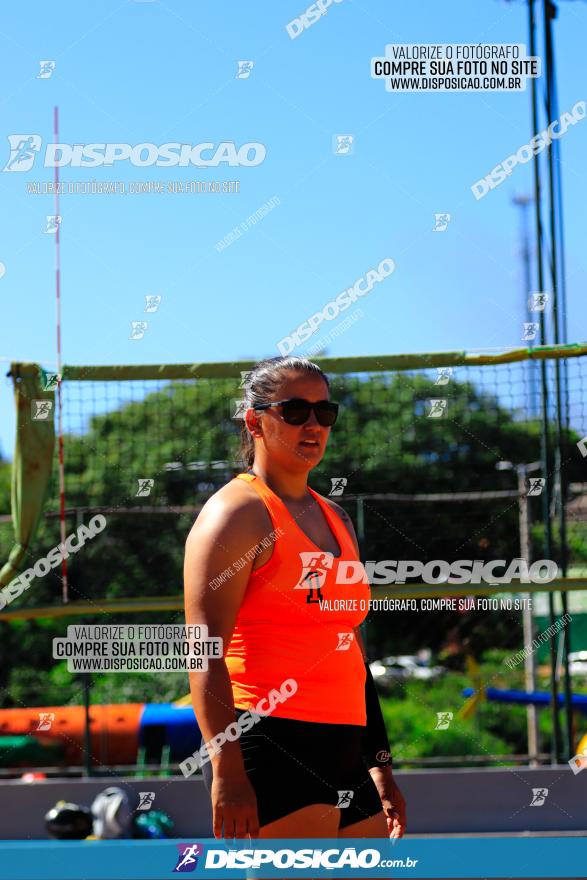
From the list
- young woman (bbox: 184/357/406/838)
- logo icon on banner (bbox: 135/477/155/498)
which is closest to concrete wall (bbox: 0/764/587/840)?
logo icon on banner (bbox: 135/477/155/498)

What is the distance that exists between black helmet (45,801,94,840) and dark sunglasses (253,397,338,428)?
2789mm

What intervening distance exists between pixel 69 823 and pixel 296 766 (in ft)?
8.75

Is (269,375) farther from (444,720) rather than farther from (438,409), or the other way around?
(444,720)

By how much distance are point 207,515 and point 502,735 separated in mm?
10648

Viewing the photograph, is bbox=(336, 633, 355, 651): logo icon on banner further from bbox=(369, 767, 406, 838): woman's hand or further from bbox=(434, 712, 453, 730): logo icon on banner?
bbox=(434, 712, 453, 730): logo icon on banner

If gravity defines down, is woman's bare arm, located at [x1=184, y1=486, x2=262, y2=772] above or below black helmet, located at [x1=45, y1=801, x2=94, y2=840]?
above

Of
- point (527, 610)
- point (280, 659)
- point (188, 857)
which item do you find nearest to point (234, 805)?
point (280, 659)

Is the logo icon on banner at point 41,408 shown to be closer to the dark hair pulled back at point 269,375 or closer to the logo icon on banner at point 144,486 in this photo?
the logo icon on banner at point 144,486

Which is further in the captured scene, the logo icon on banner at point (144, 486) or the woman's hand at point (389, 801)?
the logo icon on banner at point (144, 486)

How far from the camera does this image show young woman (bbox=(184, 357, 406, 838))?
2.21 m

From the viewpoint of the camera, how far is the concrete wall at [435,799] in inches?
183

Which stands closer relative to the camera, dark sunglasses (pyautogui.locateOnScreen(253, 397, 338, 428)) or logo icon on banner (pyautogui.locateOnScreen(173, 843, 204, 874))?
dark sunglasses (pyautogui.locateOnScreen(253, 397, 338, 428))

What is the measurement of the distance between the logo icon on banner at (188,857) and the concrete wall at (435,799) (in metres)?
0.63

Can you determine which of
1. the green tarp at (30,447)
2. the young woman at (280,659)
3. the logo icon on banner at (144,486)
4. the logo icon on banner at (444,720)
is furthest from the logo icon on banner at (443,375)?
the young woman at (280,659)
